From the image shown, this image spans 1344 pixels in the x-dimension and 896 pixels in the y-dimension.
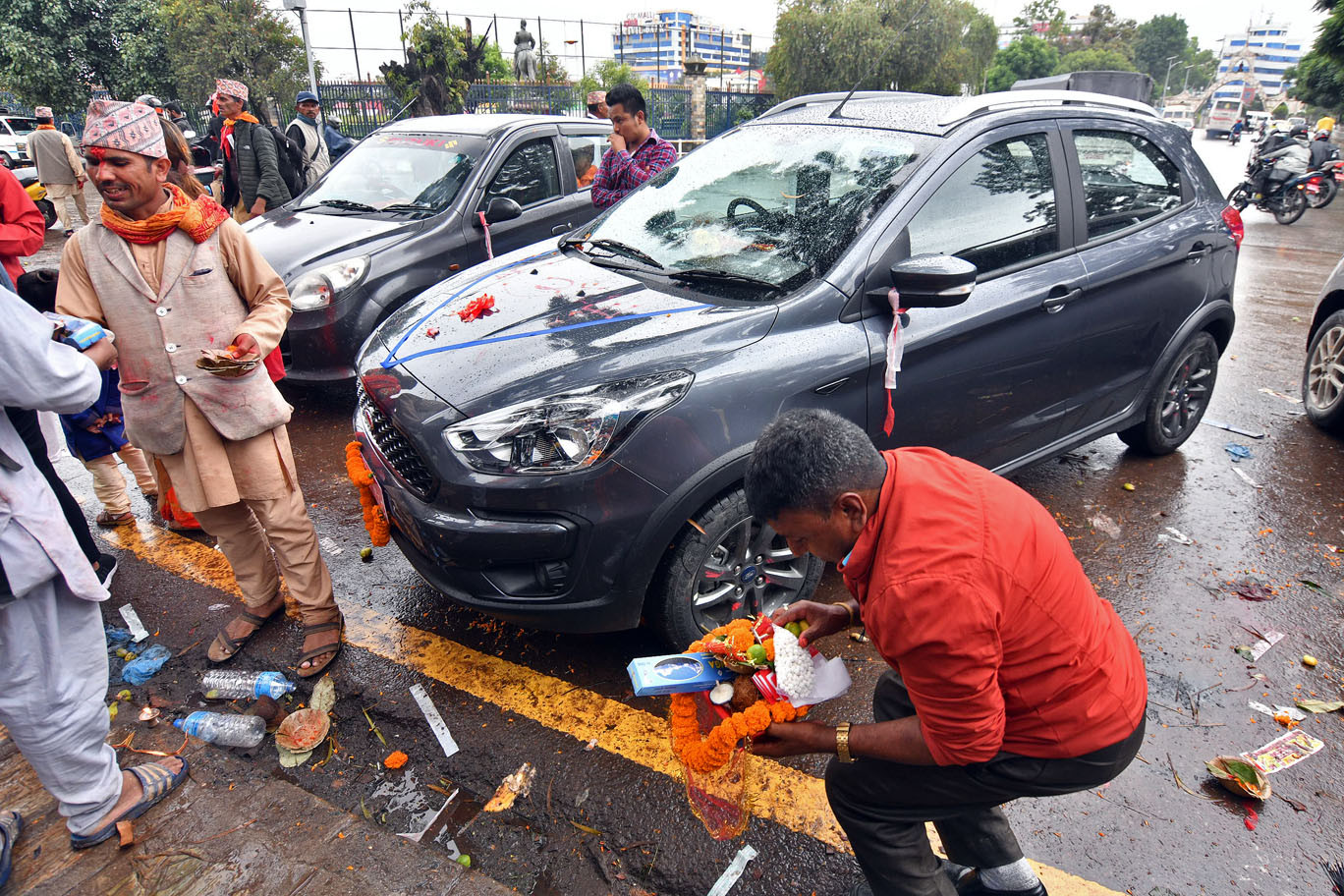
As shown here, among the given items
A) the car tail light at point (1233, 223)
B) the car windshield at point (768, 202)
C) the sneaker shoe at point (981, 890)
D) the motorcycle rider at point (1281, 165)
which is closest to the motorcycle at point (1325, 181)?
the motorcycle rider at point (1281, 165)

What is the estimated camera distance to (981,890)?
198cm

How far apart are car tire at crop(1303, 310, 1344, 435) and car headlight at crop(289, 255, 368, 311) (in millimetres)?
6123

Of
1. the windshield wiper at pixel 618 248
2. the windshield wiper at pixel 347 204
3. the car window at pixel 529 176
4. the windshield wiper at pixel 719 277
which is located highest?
the car window at pixel 529 176

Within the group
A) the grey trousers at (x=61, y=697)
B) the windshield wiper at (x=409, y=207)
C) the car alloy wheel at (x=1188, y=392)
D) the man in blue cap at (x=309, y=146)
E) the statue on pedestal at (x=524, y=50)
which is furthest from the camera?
the statue on pedestal at (x=524, y=50)

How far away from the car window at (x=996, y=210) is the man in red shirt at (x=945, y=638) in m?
1.66

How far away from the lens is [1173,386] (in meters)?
4.31

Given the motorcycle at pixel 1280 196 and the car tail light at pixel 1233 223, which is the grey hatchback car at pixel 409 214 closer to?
the car tail light at pixel 1233 223

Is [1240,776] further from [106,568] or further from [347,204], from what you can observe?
[347,204]

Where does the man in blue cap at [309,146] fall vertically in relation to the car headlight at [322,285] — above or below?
above

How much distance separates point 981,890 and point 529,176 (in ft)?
17.8

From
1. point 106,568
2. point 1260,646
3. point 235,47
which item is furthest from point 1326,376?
point 235,47

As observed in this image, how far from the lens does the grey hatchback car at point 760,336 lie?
97.4 inches

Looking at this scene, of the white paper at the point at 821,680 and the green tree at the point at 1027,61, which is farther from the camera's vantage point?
the green tree at the point at 1027,61

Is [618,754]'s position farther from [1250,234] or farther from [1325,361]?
[1250,234]
